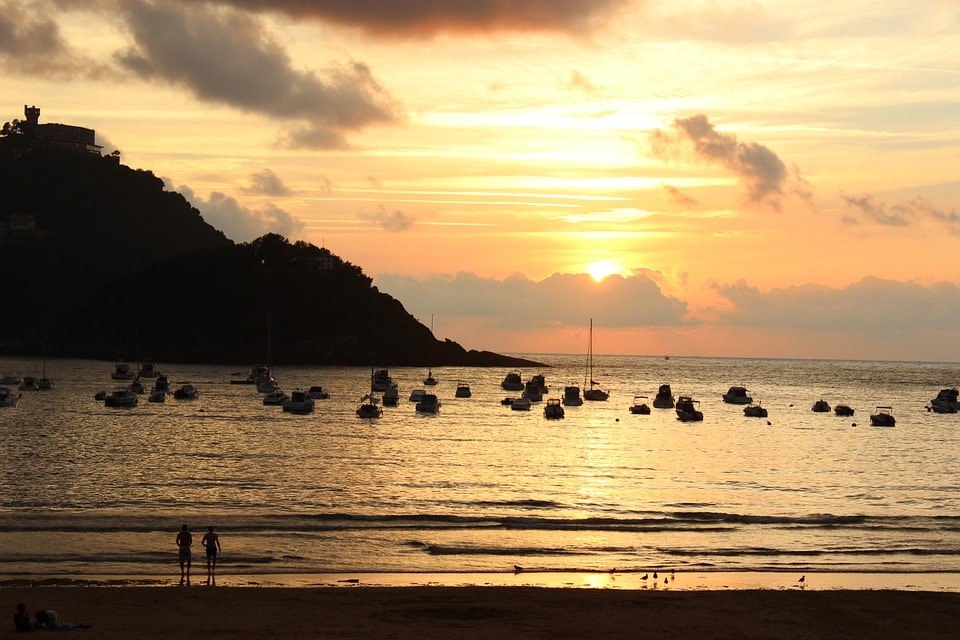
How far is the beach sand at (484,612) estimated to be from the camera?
1090 inches

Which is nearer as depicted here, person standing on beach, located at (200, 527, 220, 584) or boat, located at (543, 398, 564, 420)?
person standing on beach, located at (200, 527, 220, 584)

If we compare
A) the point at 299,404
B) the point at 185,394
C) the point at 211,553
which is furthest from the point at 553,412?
the point at 211,553

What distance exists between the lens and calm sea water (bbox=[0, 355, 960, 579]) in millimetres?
40500

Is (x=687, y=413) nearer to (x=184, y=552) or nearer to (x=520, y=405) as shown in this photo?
(x=520, y=405)

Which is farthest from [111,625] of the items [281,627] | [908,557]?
[908,557]

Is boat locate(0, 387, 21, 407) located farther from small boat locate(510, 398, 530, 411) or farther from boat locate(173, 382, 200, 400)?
small boat locate(510, 398, 530, 411)

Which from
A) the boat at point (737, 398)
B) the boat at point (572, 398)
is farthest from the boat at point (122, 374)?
the boat at point (737, 398)

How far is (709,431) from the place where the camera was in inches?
4267

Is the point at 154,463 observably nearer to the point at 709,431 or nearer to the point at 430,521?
the point at 430,521

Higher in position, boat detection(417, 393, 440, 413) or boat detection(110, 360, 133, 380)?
boat detection(110, 360, 133, 380)

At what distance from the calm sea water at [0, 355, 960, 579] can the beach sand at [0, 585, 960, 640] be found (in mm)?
5202

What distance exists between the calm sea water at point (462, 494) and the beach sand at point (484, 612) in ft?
17.1

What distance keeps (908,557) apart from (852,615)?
41.3ft

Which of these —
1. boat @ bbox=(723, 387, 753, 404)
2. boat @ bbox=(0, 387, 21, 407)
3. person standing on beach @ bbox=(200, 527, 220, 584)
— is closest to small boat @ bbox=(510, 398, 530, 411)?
boat @ bbox=(723, 387, 753, 404)
